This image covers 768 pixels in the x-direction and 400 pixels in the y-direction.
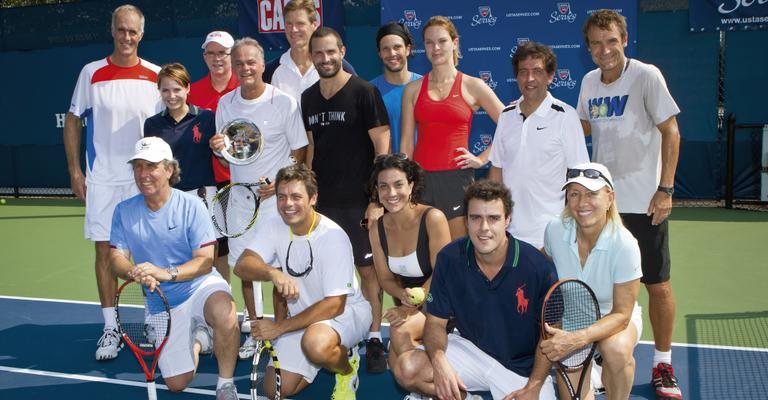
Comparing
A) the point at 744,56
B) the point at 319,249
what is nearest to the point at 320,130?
the point at 319,249

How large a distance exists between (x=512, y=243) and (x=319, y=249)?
111cm

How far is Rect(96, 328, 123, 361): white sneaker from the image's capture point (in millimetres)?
4762

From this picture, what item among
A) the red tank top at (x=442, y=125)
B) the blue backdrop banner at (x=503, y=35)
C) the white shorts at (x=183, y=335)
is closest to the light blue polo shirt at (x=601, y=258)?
the red tank top at (x=442, y=125)

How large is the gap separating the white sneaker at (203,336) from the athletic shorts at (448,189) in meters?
1.53

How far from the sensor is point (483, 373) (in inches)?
133

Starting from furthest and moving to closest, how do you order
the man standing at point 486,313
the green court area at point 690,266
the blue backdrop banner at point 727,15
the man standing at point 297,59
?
the blue backdrop banner at point 727,15, the green court area at point 690,266, the man standing at point 297,59, the man standing at point 486,313

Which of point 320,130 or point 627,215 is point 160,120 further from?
point 627,215

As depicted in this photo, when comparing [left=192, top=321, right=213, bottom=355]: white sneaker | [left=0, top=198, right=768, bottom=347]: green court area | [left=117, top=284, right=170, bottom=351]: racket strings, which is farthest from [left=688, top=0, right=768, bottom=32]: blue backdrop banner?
[left=117, top=284, right=170, bottom=351]: racket strings

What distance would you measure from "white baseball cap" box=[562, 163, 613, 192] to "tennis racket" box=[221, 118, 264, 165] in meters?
2.01

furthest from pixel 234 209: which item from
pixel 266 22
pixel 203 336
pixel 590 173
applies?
pixel 266 22

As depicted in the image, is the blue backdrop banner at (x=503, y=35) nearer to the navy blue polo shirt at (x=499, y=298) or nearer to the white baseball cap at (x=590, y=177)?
the white baseball cap at (x=590, y=177)

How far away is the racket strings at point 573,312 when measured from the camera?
3041 millimetres

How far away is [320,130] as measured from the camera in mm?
4484

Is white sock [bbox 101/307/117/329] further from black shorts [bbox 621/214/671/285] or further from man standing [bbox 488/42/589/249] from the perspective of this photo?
black shorts [bbox 621/214/671/285]
